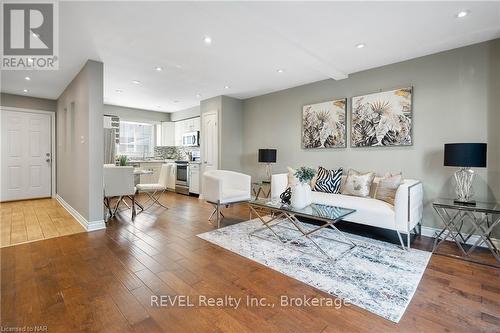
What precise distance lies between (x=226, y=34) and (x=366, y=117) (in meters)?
2.54

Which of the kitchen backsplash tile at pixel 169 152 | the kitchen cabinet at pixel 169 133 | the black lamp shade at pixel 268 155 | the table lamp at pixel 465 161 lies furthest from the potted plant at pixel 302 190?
the kitchen cabinet at pixel 169 133

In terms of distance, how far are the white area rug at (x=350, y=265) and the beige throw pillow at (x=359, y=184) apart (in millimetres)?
703

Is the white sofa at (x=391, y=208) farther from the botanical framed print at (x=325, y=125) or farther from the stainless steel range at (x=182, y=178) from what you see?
the stainless steel range at (x=182, y=178)

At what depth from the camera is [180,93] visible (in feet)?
17.9

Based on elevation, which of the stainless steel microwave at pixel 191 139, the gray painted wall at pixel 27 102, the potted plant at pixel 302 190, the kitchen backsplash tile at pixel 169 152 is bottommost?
the potted plant at pixel 302 190

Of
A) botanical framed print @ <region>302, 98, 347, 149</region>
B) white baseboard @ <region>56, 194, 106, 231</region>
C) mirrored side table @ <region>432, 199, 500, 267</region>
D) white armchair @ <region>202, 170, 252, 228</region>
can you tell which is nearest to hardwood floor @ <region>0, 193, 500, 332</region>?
mirrored side table @ <region>432, 199, 500, 267</region>

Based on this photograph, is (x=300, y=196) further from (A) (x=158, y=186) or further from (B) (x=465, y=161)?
(A) (x=158, y=186)

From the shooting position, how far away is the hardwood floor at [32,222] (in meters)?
3.18

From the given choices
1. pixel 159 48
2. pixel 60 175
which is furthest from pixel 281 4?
pixel 60 175

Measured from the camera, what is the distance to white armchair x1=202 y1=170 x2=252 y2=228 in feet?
12.3

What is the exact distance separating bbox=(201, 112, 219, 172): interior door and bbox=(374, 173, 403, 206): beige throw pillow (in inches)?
138

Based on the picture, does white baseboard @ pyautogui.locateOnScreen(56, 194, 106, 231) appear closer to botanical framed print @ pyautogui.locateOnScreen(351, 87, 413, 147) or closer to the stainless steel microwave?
the stainless steel microwave

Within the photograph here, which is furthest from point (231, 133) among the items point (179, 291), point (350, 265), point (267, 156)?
point (179, 291)

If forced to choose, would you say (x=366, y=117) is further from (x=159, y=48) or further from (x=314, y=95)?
(x=159, y=48)
